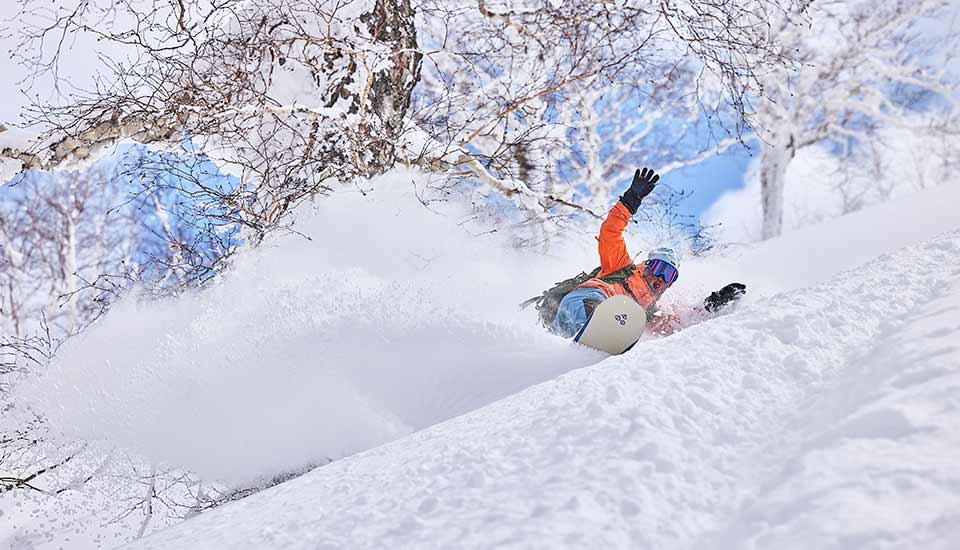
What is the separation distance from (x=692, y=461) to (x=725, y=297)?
9.07 feet

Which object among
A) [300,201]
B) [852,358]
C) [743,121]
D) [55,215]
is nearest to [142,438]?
[300,201]

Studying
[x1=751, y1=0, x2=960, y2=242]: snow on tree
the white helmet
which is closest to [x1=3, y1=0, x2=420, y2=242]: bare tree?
the white helmet

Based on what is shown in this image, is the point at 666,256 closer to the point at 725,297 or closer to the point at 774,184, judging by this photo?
the point at 725,297

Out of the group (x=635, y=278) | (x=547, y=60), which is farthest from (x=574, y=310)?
(x=547, y=60)

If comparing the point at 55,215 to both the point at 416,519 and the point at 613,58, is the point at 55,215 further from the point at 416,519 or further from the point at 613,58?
the point at 416,519

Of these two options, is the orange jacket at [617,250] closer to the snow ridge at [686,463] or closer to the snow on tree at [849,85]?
the snow ridge at [686,463]

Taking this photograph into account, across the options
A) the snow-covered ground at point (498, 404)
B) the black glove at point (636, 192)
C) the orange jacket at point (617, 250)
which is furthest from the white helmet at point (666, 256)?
the snow-covered ground at point (498, 404)

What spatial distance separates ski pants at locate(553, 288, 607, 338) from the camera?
389 centimetres

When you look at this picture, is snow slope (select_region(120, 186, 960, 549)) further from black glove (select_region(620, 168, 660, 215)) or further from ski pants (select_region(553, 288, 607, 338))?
black glove (select_region(620, 168, 660, 215))

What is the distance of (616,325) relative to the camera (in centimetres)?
333

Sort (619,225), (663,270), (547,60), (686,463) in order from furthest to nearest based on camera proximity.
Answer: (547,60), (619,225), (663,270), (686,463)

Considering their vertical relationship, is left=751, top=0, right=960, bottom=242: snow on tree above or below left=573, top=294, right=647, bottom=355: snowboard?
above

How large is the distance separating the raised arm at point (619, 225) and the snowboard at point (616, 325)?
2.81ft

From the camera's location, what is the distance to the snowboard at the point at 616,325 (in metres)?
3.33
